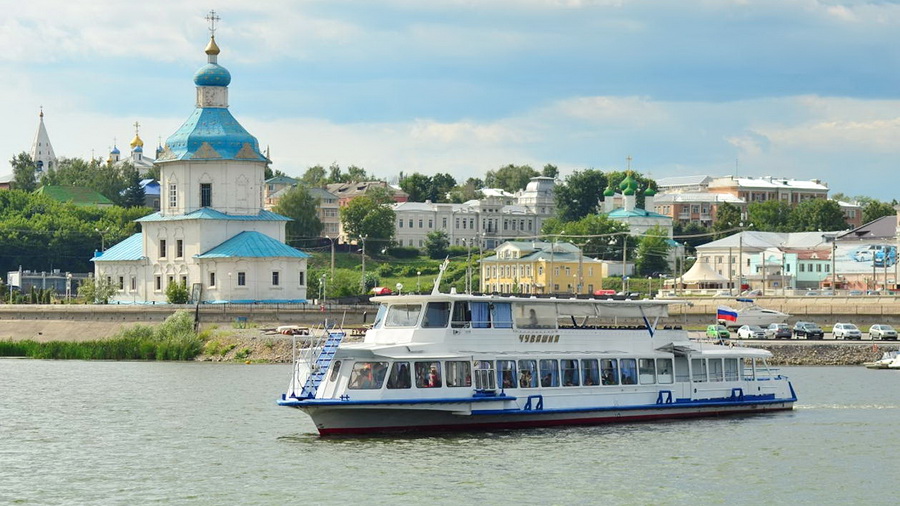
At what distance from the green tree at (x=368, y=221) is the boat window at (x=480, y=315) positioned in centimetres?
12903

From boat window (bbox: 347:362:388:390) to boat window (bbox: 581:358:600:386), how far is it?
7.37m

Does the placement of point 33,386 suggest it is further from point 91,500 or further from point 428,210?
point 428,210

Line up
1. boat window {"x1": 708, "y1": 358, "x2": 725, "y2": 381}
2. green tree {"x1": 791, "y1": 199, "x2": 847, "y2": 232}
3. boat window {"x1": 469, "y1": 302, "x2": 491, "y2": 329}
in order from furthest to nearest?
green tree {"x1": 791, "y1": 199, "x2": 847, "y2": 232} → boat window {"x1": 708, "y1": 358, "x2": 725, "y2": 381} → boat window {"x1": 469, "y1": 302, "x2": 491, "y2": 329}

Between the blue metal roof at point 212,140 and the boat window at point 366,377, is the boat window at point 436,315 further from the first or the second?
the blue metal roof at point 212,140

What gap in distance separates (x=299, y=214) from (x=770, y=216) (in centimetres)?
5903

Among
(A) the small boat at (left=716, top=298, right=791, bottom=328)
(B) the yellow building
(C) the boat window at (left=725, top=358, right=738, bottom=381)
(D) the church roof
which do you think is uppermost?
(D) the church roof

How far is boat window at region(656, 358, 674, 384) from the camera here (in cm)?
4950

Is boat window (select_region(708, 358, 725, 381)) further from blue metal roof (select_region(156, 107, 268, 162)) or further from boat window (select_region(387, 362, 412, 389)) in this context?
blue metal roof (select_region(156, 107, 268, 162))

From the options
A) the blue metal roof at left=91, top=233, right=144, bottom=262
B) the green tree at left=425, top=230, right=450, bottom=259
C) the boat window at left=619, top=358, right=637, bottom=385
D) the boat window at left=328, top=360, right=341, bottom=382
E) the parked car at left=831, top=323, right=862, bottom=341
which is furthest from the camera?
the green tree at left=425, top=230, right=450, bottom=259

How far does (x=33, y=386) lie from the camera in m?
63.8

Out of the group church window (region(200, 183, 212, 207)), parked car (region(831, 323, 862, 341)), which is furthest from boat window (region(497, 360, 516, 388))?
church window (region(200, 183, 212, 207))

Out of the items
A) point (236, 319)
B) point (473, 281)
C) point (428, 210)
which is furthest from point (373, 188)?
point (236, 319)

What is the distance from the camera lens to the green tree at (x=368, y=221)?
177 meters

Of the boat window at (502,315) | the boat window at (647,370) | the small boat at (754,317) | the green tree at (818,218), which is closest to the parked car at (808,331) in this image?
the small boat at (754,317)
